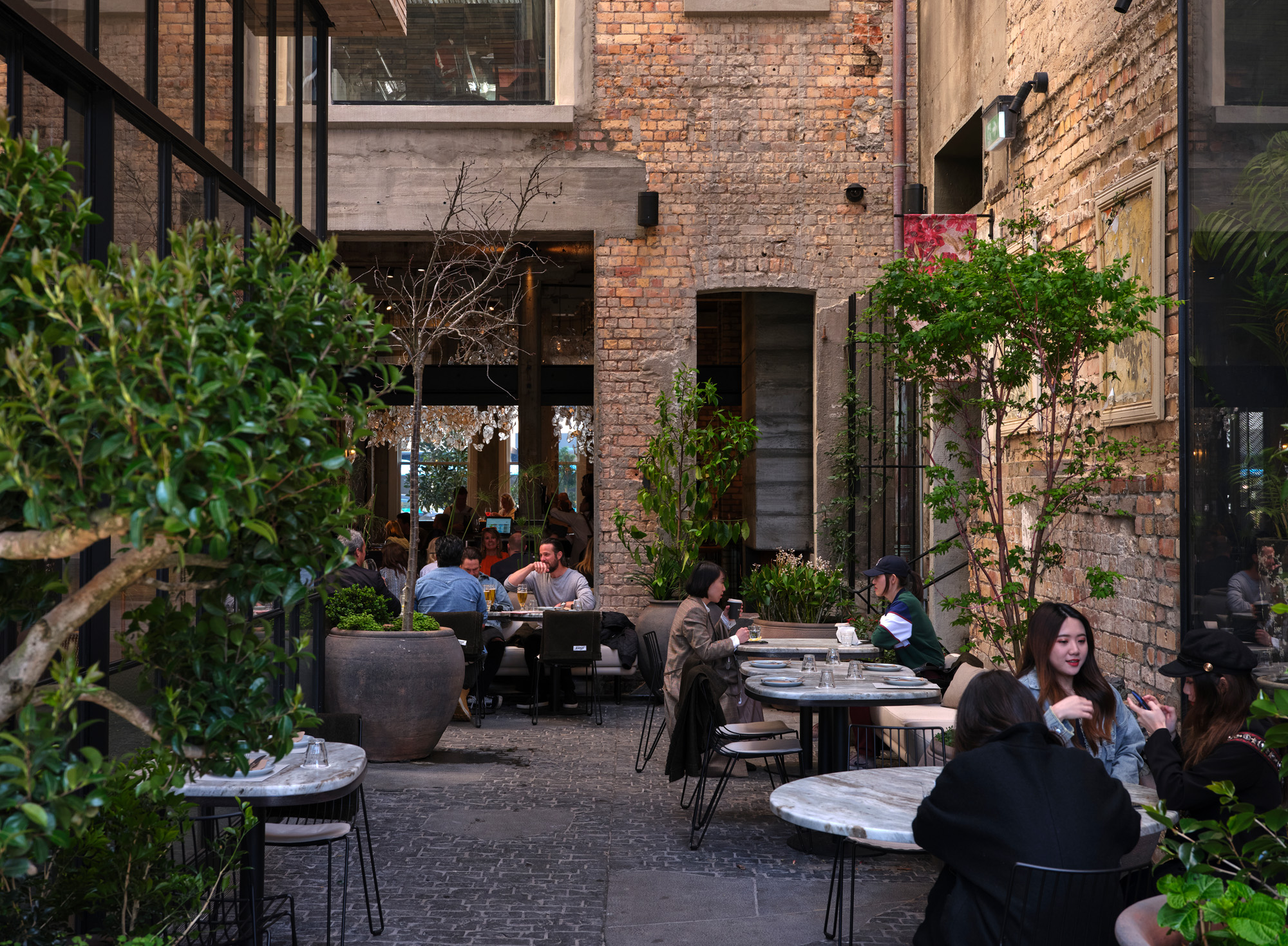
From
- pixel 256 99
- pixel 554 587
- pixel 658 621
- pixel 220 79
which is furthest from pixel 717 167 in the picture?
pixel 220 79


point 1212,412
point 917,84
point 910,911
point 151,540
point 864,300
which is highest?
point 917,84

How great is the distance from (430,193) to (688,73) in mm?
2505

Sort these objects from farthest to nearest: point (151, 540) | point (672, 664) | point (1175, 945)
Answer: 1. point (672, 664)
2. point (1175, 945)
3. point (151, 540)

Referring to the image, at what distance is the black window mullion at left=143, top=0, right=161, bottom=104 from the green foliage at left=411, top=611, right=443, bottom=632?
402 cm

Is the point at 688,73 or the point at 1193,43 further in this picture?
the point at 688,73

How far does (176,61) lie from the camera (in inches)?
166

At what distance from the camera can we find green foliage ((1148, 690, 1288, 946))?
68.4 inches

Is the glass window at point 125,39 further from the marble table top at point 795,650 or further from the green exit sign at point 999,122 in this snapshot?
the green exit sign at point 999,122

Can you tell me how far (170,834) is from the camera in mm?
2875

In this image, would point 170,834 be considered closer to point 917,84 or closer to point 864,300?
point 864,300

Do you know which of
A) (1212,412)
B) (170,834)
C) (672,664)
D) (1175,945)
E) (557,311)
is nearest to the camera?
(1175,945)

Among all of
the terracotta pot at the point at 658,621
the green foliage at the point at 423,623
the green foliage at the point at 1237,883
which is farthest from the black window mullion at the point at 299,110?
the green foliage at the point at 1237,883

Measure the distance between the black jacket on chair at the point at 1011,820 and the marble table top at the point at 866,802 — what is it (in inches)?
8.5

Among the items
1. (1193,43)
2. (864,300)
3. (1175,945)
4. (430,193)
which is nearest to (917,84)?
(864,300)
